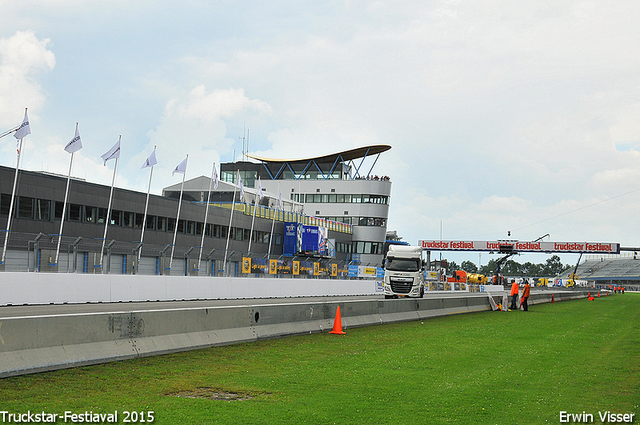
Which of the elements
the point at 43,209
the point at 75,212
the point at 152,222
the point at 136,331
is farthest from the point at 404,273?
the point at 136,331

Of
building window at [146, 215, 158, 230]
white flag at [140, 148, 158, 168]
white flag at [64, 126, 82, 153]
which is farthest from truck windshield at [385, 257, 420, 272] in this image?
building window at [146, 215, 158, 230]

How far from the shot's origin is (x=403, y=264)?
3881 cm

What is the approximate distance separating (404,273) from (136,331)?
28283mm

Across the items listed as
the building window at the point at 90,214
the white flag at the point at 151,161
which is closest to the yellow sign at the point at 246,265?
the white flag at the point at 151,161

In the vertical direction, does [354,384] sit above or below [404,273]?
below

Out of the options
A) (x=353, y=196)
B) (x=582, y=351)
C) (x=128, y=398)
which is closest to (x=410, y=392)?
(x=128, y=398)

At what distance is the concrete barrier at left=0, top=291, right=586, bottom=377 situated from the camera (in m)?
9.09

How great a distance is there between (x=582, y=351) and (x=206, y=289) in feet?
62.5

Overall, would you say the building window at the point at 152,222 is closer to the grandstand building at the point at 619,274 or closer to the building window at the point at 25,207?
the building window at the point at 25,207

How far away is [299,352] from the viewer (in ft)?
43.0

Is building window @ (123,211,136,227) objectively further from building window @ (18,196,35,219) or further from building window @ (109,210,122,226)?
building window @ (18,196,35,219)

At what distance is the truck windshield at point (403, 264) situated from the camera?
1517 inches

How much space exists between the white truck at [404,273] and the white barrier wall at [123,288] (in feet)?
19.1

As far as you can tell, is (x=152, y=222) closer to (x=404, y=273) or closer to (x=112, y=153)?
(x=112, y=153)
